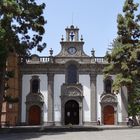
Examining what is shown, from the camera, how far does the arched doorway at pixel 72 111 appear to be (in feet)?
171

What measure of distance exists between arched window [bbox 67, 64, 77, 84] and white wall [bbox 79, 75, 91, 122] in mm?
803

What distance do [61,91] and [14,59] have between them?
24.4ft

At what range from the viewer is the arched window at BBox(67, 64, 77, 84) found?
2057 inches

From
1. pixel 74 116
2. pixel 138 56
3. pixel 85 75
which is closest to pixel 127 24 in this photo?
pixel 138 56

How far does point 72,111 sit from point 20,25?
826 inches

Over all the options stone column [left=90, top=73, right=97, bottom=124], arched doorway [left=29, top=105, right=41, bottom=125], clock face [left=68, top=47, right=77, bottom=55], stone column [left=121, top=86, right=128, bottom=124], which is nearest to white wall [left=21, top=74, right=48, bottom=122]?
arched doorway [left=29, top=105, right=41, bottom=125]

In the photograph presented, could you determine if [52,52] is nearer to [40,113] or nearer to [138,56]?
[40,113]

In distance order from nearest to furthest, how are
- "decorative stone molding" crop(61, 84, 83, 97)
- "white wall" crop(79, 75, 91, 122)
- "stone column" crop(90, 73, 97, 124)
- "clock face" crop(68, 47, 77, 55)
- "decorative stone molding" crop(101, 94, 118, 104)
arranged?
"stone column" crop(90, 73, 97, 124), "white wall" crop(79, 75, 91, 122), "decorative stone molding" crop(101, 94, 118, 104), "decorative stone molding" crop(61, 84, 83, 97), "clock face" crop(68, 47, 77, 55)

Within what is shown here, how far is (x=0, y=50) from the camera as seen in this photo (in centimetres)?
3016

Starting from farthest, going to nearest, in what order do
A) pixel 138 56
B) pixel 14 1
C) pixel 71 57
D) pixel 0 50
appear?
pixel 71 57 < pixel 138 56 < pixel 14 1 < pixel 0 50

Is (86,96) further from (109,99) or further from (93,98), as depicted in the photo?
(109,99)

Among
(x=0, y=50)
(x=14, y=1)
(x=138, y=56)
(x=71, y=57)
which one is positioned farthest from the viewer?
(x=71, y=57)

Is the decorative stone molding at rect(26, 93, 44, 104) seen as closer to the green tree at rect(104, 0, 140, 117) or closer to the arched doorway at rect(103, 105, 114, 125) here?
the arched doorway at rect(103, 105, 114, 125)

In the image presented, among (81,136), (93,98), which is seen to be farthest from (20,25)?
(93,98)
